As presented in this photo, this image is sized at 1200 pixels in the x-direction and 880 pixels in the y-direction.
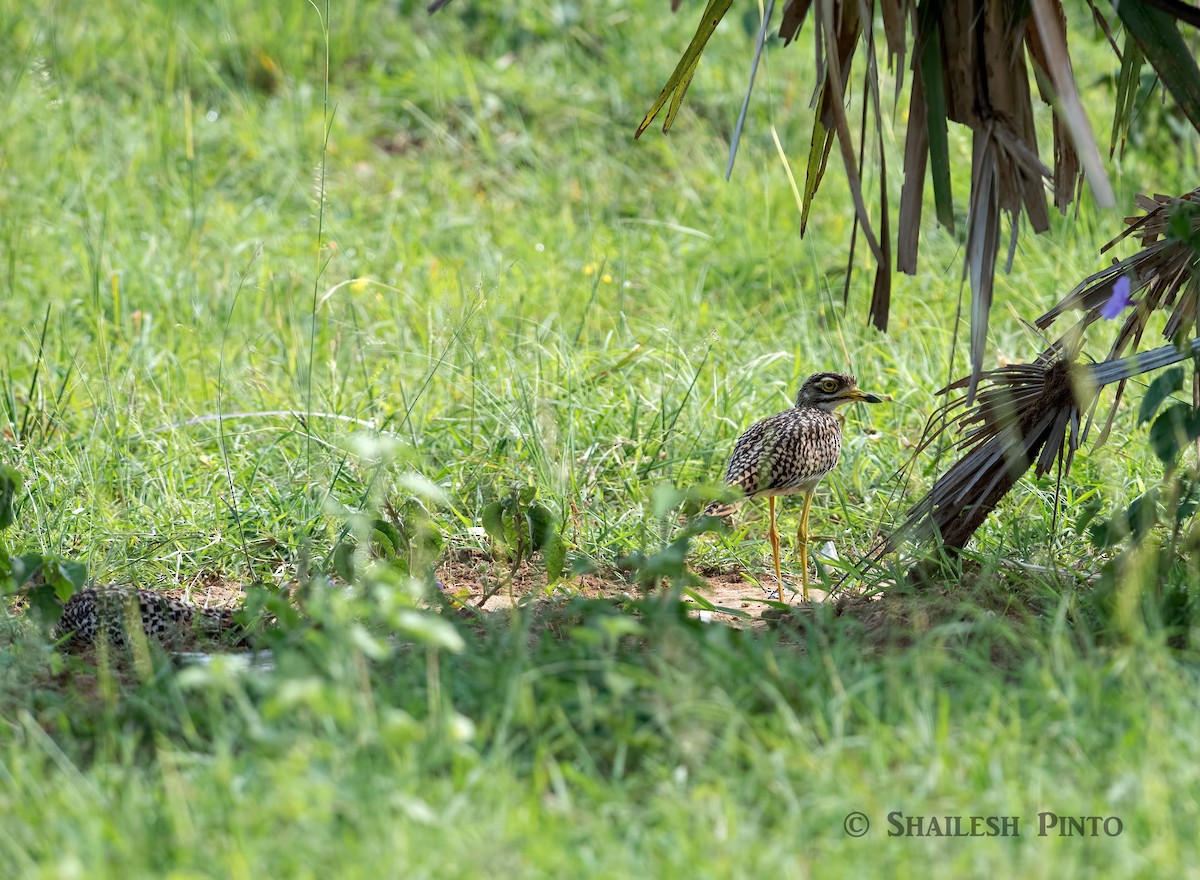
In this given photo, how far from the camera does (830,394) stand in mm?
5320

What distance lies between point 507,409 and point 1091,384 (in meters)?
2.46

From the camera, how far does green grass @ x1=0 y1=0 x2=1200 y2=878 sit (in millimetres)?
2611

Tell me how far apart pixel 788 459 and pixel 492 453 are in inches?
52.2

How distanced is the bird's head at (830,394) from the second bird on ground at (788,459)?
0.34 feet

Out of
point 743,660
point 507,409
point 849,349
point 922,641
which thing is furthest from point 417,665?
point 849,349

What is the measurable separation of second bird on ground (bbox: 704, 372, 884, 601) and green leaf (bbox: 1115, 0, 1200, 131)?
1659mm

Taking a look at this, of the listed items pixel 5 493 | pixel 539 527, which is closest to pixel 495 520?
pixel 539 527

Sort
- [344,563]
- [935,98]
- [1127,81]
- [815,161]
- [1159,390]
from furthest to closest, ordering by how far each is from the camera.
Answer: [344,563] → [1127,81] → [815,161] → [935,98] → [1159,390]

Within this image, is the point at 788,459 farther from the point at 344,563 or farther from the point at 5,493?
the point at 5,493

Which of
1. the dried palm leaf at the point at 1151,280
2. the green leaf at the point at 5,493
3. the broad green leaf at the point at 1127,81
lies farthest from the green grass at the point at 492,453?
the broad green leaf at the point at 1127,81

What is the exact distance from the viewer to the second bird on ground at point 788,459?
4684 millimetres

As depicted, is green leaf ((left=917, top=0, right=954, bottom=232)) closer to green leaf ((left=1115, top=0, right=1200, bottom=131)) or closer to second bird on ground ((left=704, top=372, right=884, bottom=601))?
green leaf ((left=1115, top=0, right=1200, bottom=131))

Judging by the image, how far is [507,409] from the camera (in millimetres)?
5586

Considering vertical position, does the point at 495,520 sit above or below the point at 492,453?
above
